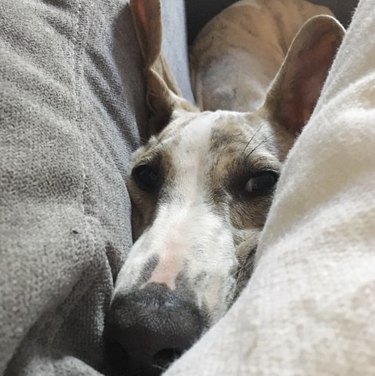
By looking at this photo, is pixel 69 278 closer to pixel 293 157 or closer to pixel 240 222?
pixel 293 157

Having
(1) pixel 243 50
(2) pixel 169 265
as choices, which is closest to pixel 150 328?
(2) pixel 169 265

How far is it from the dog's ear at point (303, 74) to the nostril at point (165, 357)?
67 centimetres

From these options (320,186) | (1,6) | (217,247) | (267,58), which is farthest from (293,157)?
(267,58)

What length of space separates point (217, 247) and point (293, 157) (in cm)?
24

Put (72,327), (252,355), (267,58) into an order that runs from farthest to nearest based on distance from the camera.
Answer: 1. (267,58)
2. (72,327)
3. (252,355)

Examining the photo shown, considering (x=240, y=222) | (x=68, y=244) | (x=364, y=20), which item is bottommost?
(x=240, y=222)

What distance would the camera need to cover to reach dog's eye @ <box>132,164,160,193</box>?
46.5 inches

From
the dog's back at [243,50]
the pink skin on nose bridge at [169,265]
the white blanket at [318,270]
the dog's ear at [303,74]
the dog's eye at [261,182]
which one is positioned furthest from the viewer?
the dog's back at [243,50]

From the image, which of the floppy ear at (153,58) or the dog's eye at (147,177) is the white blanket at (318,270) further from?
A: the floppy ear at (153,58)

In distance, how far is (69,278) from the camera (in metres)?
0.69

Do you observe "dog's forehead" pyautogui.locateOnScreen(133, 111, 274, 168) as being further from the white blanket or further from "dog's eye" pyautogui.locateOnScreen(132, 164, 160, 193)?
the white blanket

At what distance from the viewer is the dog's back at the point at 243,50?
1.75m

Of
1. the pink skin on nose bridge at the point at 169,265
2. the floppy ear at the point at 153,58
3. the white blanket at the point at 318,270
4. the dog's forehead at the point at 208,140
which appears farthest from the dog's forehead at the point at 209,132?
the white blanket at the point at 318,270

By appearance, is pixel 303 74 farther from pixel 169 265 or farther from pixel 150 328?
pixel 150 328
